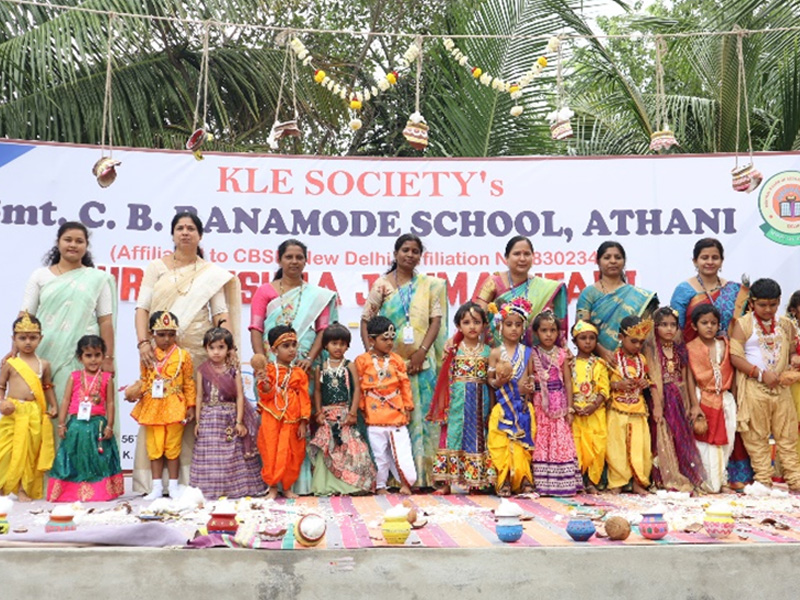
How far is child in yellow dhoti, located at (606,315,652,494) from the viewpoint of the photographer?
239 inches

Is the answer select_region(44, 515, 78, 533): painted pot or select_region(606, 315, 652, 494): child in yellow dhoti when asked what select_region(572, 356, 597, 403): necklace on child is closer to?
select_region(606, 315, 652, 494): child in yellow dhoti

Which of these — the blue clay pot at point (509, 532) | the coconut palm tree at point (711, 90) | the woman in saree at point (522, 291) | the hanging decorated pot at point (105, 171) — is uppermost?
the coconut palm tree at point (711, 90)

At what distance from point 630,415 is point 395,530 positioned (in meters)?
2.65

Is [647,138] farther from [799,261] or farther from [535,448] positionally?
[535,448]

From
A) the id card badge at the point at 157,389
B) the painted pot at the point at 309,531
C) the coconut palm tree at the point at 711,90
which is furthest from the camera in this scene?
the coconut palm tree at the point at 711,90

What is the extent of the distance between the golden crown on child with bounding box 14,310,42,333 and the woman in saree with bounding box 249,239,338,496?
51.1 inches

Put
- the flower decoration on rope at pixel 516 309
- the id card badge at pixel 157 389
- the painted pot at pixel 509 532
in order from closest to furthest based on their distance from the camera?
the painted pot at pixel 509 532 < the id card badge at pixel 157 389 < the flower decoration on rope at pixel 516 309

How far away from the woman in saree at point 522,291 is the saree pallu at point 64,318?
2473 mm

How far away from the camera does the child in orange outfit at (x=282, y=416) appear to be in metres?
5.93

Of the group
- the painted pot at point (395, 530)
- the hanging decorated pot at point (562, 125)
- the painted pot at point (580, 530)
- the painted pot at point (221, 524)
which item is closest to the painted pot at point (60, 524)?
the painted pot at point (221, 524)

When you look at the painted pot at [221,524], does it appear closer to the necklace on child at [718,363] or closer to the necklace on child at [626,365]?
the necklace on child at [626,365]

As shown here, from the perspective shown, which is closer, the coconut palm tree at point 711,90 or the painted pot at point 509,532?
the painted pot at point 509,532

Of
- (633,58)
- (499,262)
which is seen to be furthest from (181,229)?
(633,58)

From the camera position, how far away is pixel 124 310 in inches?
280
